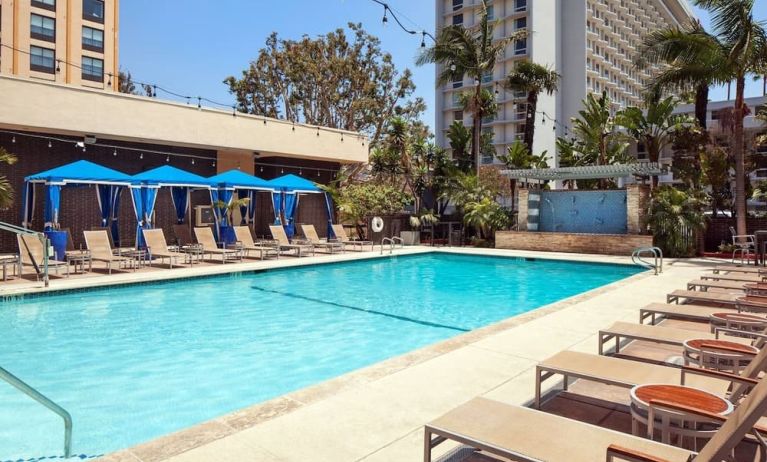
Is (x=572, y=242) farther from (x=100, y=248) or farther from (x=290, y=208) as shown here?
(x=100, y=248)

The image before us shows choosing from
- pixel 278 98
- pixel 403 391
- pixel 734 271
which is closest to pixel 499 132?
pixel 278 98

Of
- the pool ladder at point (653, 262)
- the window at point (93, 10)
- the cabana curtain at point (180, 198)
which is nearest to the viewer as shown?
the pool ladder at point (653, 262)

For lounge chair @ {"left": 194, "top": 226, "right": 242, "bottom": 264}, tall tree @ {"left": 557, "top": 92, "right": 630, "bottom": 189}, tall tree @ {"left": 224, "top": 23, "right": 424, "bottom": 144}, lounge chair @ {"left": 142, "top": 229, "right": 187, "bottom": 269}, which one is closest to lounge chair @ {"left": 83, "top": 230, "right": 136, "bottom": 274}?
lounge chair @ {"left": 142, "top": 229, "right": 187, "bottom": 269}

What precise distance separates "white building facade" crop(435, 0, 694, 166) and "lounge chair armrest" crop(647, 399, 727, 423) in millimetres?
48361

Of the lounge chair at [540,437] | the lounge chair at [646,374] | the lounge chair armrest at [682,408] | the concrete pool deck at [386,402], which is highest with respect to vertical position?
the lounge chair armrest at [682,408]

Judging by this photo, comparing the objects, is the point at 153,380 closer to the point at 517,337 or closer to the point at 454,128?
the point at 517,337

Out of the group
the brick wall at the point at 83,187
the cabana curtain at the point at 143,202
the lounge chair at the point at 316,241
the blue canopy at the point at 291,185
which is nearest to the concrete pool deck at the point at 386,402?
the lounge chair at the point at 316,241

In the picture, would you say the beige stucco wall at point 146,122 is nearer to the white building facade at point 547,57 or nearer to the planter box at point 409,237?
the planter box at point 409,237

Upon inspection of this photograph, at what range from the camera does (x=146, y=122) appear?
62.4 ft

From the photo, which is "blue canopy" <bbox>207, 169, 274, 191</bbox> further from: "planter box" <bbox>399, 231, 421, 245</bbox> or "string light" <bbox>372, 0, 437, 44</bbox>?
"string light" <bbox>372, 0, 437, 44</bbox>

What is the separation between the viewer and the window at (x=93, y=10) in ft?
130

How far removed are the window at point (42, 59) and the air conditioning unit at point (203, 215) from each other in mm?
25140

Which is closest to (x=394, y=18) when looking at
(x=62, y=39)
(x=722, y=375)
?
(x=722, y=375)

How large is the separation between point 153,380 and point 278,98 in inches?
1272
